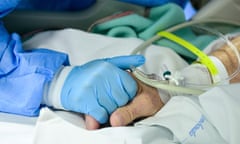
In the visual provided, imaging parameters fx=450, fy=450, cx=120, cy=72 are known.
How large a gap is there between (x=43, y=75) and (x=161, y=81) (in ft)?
0.72

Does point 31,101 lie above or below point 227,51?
below

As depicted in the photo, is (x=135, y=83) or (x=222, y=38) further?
(x=222, y=38)

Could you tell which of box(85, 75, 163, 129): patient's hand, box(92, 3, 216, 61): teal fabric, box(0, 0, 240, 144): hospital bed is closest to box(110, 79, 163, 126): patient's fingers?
box(85, 75, 163, 129): patient's hand

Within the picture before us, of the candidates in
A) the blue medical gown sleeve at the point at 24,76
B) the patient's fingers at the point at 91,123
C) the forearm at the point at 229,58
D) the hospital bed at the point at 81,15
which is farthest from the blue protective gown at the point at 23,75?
the forearm at the point at 229,58

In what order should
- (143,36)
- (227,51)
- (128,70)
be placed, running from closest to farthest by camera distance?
(128,70) < (227,51) < (143,36)

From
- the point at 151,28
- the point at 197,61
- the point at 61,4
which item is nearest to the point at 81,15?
the point at 61,4

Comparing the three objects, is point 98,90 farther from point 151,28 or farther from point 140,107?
point 151,28

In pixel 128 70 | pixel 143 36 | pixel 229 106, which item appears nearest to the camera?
pixel 229 106

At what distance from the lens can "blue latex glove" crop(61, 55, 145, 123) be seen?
2.60 feet

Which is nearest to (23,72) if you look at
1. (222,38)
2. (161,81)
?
(161,81)

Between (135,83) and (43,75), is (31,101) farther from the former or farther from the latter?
(135,83)

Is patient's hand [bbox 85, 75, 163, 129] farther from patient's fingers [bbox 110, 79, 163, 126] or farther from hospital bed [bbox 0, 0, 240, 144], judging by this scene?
hospital bed [bbox 0, 0, 240, 144]

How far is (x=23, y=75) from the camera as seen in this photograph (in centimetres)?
85

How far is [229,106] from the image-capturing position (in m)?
0.76
